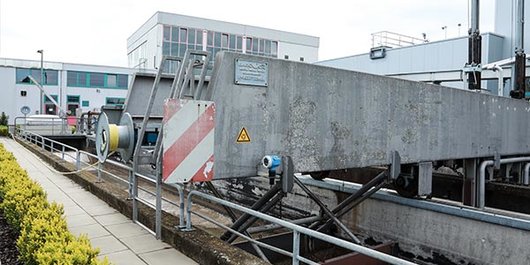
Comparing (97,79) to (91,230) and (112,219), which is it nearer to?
(112,219)

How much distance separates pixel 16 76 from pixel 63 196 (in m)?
42.6

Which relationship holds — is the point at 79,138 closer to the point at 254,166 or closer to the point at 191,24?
the point at 191,24

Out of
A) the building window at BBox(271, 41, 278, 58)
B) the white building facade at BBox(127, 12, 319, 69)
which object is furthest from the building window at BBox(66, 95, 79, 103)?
the building window at BBox(271, 41, 278, 58)

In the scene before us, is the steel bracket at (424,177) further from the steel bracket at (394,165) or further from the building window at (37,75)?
the building window at (37,75)

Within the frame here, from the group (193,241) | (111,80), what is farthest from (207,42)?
(193,241)

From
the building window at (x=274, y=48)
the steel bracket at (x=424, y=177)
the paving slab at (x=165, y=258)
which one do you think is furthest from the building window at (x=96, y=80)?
the steel bracket at (x=424, y=177)

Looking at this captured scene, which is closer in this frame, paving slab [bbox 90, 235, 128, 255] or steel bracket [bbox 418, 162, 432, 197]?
paving slab [bbox 90, 235, 128, 255]

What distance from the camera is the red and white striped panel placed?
13.9ft

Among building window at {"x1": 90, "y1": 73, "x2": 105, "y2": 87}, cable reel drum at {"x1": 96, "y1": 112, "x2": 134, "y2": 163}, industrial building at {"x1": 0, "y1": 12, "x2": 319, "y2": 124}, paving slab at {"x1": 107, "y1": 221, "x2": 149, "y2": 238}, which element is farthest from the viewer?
building window at {"x1": 90, "y1": 73, "x2": 105, "y2": 87}

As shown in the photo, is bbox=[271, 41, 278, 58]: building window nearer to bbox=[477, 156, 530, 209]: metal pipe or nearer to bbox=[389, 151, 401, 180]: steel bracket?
bbox=[477, 156, 530, 209]: metal pipe

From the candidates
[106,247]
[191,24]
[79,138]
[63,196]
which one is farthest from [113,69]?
[106,247]

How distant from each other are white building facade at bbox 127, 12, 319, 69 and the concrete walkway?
29481 millimetres

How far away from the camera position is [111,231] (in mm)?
5832

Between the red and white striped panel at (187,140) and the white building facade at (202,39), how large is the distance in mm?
33329
